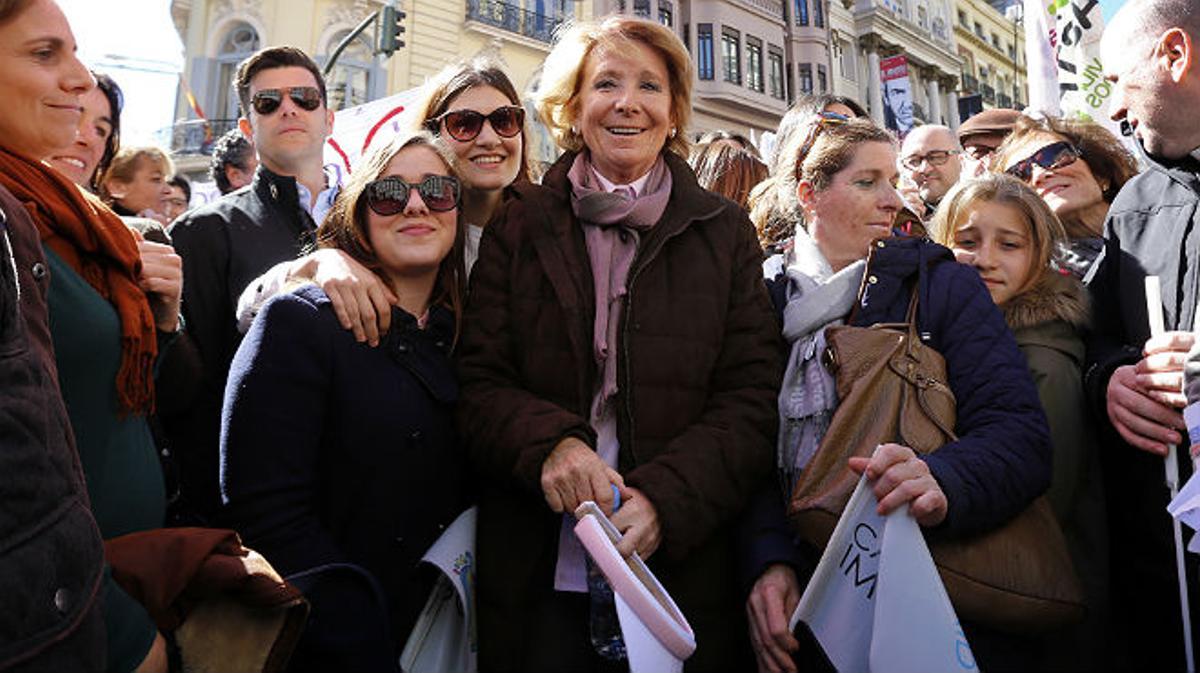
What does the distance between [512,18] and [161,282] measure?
22811 millimetres

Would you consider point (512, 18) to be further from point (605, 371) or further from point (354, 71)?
point (605, 371)

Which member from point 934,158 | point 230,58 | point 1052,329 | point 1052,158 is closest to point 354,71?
point 230,58

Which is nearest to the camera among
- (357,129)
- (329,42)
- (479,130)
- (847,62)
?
(479,130)

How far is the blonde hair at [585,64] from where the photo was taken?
266cm

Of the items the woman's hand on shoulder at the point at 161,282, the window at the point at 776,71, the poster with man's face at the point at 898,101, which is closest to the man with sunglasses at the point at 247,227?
the woman's hand on shoulder at the point at 161,282

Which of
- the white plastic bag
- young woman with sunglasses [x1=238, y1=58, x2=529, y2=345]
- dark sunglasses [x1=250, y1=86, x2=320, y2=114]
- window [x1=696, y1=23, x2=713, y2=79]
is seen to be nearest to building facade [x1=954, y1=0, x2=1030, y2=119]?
window [x1=696, y1=23, x2=713, y2=79]

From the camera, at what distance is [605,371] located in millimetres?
2305

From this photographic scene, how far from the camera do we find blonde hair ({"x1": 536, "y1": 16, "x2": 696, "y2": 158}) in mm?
2656

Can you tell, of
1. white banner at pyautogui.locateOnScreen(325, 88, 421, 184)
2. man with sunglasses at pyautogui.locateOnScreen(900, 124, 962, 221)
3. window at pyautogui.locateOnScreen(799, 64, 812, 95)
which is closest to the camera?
man with sunglasses at pyautogui.locateOnScreen(900, 124, 962, 221)

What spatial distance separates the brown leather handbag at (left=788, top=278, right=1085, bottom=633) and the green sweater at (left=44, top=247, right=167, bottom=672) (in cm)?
163

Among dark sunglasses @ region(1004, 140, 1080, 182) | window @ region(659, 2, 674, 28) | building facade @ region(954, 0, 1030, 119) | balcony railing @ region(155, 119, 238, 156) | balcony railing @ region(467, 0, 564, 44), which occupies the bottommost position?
dark sunglasses @ region(1004, 140, 1080, 182)

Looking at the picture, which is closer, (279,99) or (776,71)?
(279,99)

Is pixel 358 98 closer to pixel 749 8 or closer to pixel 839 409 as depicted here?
pixel 749 8

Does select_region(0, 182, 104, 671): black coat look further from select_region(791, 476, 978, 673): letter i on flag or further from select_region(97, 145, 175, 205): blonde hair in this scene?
select_region(97, 145, 175, 205): blonde hair
